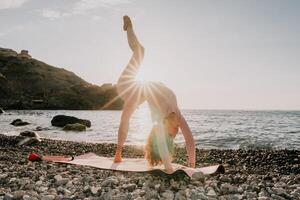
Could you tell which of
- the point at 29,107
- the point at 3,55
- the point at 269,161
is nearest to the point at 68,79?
the point at 3,55

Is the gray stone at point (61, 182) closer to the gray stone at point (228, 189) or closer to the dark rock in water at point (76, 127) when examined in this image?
the gray stone at point (228, 189)

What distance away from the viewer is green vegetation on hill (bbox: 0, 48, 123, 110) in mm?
129750

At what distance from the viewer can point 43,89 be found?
156m

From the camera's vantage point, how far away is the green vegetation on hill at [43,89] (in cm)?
12975

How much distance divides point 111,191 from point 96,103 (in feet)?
454

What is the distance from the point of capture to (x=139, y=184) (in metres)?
7.04

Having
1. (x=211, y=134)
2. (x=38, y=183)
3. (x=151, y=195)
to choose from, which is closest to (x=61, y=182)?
(x=38, y=183)

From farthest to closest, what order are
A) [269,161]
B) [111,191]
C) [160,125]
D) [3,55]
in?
[3,55]
[269,161]
[160,125]
[111,191]

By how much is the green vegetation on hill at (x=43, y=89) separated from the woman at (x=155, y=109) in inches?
4379

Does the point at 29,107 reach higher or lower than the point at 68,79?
lower

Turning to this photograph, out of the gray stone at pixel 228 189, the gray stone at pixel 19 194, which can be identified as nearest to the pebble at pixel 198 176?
the gray stone at pixel 228 189

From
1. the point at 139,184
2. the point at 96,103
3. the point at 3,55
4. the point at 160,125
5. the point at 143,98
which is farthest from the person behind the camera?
the point at 3,55

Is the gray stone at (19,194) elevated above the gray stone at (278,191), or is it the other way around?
the gray stone at (278,191)

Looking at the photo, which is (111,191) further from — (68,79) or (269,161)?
(68,79)
